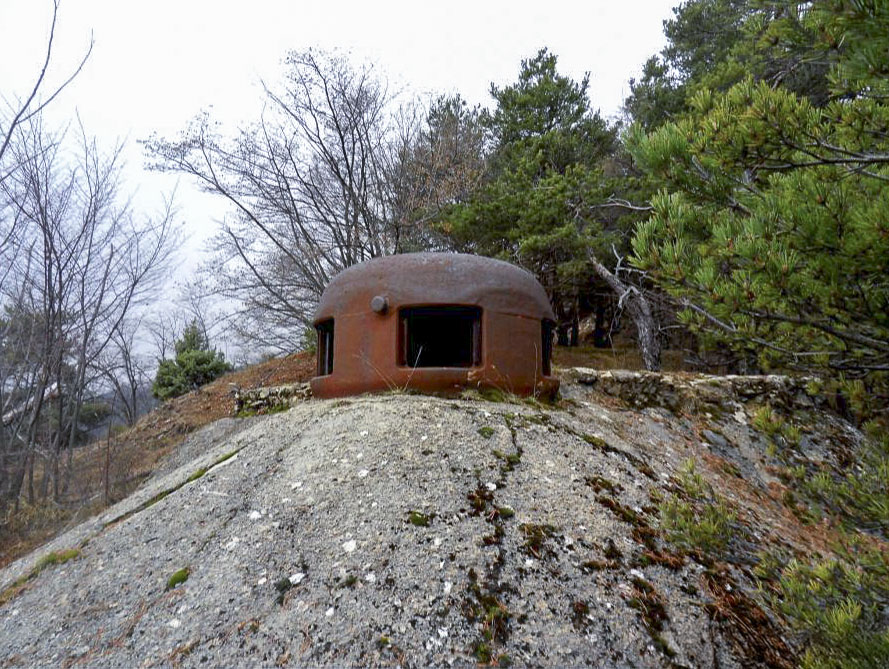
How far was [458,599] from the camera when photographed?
2354mm

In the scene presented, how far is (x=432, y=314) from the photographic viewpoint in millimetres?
5387

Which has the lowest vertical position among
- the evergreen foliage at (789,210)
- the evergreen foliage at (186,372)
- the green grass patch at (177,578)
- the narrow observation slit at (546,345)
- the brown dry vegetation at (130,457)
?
the brown dry vegetation at (130,457)

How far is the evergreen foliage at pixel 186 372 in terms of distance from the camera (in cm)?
1482

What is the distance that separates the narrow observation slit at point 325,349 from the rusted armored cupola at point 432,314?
51 cm

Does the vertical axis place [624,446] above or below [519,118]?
below

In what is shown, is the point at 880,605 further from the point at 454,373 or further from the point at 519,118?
the point at 519,118

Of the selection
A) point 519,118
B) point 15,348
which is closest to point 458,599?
point 15,348

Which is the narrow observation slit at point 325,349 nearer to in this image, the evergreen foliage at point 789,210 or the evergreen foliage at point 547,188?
the evergreen foliage at point 789,210

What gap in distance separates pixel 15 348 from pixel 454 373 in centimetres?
511

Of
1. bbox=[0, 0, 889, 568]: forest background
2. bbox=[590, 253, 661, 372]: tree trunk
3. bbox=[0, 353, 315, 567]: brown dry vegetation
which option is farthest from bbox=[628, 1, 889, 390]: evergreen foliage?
bbox=[590, 253, 661, 372]: tree trunk

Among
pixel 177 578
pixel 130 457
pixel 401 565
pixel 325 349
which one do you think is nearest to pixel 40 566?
pixel 177 578

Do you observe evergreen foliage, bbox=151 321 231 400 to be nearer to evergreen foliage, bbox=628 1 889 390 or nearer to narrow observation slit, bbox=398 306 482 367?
narrow observation slit, bbox=398 306 482 367

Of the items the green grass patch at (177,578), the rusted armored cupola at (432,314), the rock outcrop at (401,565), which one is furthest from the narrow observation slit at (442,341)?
the green grass patch at (177,578)

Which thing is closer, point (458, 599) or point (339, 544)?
point (458, 599)
